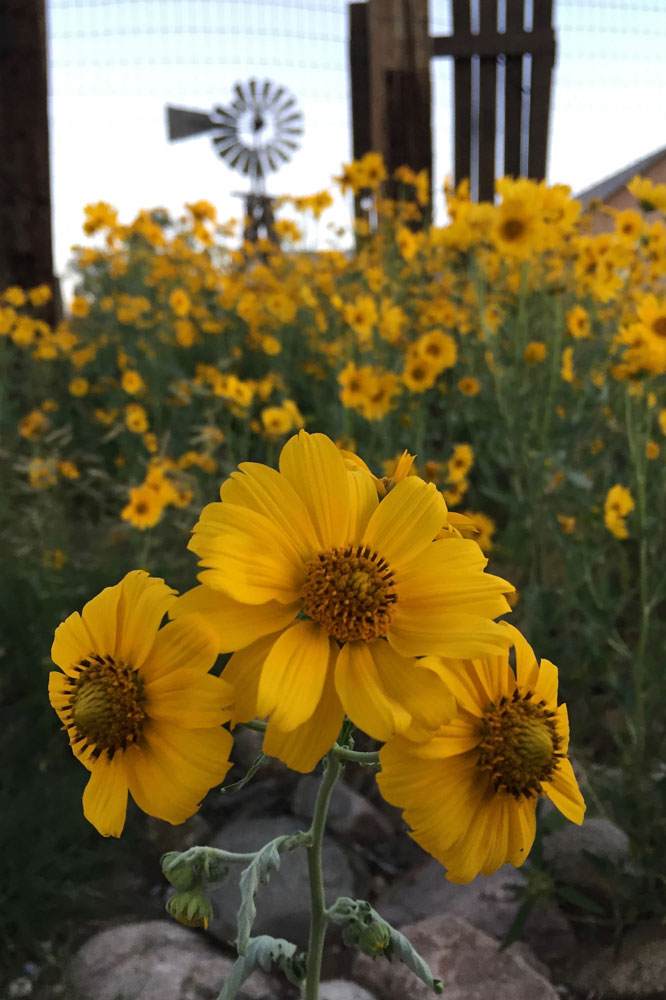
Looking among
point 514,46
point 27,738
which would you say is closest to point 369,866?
point 27,738

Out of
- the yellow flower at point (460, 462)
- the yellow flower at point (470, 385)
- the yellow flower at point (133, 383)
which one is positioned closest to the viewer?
the yellow flower at point (460, 462)

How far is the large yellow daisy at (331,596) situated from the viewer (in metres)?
0.53

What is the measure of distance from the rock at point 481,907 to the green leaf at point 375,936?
0.99 meters

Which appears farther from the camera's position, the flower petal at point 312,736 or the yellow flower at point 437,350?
the yellow flower at point 437,350

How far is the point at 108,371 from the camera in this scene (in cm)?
457

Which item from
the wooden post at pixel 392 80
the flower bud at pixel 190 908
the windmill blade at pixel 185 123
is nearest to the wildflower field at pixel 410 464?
the flower bud at pixel 190 908

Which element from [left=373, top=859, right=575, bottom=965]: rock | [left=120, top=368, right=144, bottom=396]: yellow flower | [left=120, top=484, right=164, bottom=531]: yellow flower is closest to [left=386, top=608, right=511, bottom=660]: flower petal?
[left=373, top=859, right=575, bottom=965]: rock

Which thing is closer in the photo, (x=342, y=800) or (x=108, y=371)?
(x=342, y=800)

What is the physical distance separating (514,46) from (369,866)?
20.4ft

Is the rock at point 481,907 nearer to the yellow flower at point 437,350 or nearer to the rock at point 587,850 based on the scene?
the rock at point 587,850

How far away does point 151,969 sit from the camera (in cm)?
148

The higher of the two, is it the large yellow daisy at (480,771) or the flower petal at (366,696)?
the flower petal at (366,696)

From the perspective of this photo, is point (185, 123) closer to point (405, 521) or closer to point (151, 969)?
point (151, 969)

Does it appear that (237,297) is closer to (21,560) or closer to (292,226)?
(292,226)
